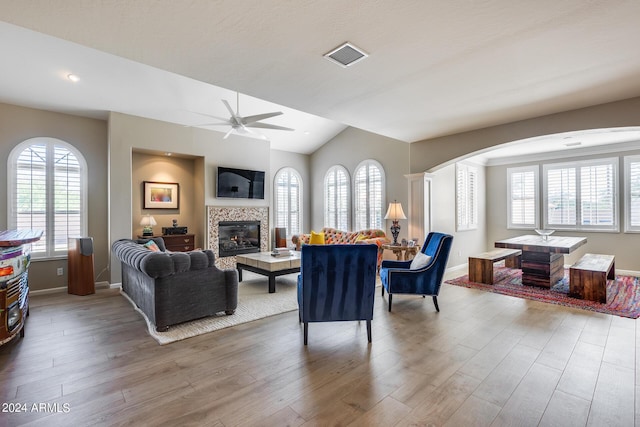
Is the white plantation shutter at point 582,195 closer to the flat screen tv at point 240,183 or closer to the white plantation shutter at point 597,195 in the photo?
the white plantation shutter at point 597,195

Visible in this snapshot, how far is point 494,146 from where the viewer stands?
188 inches

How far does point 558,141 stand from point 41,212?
30.0 ft

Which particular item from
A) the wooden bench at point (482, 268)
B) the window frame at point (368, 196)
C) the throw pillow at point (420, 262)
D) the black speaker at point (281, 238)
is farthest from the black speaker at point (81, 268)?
the wooden bench at point (482, 268)

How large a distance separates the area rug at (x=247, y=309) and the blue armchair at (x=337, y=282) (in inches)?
39.9

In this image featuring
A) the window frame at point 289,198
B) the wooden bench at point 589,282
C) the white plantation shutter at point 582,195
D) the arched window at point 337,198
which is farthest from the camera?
the window frame at point 289,198

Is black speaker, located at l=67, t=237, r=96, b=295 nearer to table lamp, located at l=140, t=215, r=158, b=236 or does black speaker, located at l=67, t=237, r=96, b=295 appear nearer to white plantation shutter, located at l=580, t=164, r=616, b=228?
table lamp, located at l=140, t=215, r=158, b=236

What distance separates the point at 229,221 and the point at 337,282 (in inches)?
174

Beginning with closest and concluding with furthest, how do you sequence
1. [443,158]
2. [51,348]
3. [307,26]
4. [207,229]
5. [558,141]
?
[307,26]
[51,348]
[443,158]
[558,141]
[207,229]

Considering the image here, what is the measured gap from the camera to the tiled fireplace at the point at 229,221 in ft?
21.4

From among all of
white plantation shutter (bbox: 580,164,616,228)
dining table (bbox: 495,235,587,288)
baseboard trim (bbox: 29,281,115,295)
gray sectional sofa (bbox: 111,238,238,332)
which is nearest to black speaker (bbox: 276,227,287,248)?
baseboard trim (bbox: 29,281,115,295)

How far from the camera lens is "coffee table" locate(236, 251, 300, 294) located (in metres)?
4.71

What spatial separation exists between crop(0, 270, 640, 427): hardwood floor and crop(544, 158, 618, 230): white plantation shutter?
369 cm

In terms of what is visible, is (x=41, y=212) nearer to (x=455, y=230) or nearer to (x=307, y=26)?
(x=307, y=26)

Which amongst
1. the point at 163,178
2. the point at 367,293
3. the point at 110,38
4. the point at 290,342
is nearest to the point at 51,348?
the point at 290,342
